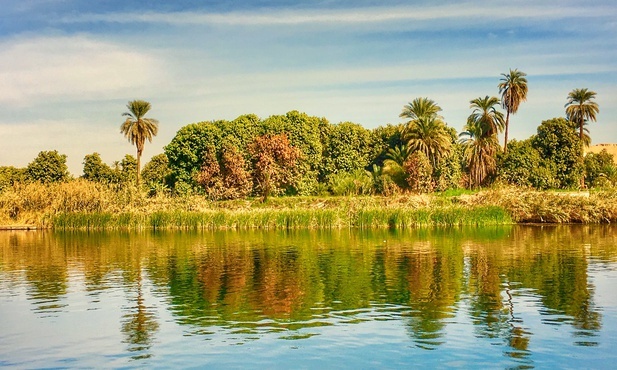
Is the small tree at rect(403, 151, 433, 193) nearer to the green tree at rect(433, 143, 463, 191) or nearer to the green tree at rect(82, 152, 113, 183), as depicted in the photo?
the green tree at rect(433, 143, 463, 191)

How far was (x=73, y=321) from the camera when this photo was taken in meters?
19.5

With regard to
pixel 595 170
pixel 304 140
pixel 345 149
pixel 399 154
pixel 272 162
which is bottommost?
pixel 595 170

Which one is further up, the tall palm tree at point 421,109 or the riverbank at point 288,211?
the tall palm tree at point 421,109

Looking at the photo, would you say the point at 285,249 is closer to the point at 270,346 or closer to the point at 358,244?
the point at 358,244

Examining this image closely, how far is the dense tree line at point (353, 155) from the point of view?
76.4 metres

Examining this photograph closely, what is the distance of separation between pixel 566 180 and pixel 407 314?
228 feet

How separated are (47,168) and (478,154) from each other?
58181 mm

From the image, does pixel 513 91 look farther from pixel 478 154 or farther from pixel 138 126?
pixel 138 126

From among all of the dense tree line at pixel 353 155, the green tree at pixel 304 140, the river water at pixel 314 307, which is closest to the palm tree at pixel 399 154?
the dense tree line at pixel 353 155

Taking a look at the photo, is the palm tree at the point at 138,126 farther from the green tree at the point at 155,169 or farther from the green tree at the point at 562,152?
the green tree at the point at 562,152

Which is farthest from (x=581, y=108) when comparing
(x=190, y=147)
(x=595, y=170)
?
(x=190, y=147)

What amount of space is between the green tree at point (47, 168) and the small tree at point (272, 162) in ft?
103

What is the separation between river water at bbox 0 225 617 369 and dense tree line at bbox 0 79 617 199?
3796 centimetres

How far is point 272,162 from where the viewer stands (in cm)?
7612
